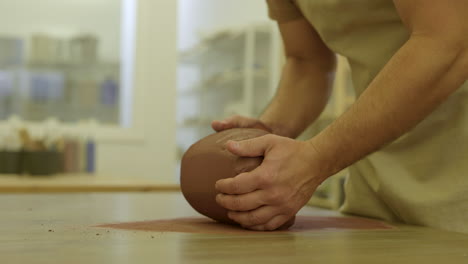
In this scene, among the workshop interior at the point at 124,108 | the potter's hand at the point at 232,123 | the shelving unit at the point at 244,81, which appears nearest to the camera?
the workshop interior at the point at 124,108

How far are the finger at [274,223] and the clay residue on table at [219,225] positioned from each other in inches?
0.7

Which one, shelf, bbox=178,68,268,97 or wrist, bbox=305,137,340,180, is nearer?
wrist, bbox=305,137,340,180

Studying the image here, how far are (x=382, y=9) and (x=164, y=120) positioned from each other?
3.35 m

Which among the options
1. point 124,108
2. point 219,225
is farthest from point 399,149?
point 124,108

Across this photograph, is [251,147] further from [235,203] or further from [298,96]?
[298,96]

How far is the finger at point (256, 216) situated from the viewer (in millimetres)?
909

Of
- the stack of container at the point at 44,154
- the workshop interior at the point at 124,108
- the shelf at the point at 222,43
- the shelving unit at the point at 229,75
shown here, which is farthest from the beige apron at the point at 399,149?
the shelf at the point at 222,43

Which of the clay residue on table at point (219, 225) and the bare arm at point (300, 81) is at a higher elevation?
the bare arm at point (300, 81)

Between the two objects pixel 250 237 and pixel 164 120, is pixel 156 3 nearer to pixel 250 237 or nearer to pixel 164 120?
pixel 164 120

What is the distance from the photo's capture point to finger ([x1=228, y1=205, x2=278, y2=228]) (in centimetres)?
91

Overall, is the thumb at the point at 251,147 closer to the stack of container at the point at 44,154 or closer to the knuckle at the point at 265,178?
the knuckle at the point at 265,178

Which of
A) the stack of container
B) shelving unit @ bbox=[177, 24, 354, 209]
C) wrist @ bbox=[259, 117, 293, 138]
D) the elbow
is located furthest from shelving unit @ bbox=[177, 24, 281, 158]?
wrist @ bbox=[259, 117, 293, 138]

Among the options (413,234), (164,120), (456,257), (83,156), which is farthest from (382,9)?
(164,120)

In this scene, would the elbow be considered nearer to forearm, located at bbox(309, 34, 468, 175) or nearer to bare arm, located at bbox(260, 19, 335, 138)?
bare arm, located at bbox(260, 19, 335, 138)
